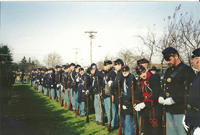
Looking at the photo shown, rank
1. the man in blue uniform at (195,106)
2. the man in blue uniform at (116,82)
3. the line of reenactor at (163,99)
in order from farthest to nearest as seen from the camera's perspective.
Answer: the man in blue uniform at (116,82) < the line of reenactor at (163,99) < the man in blue uniform at (195,106)

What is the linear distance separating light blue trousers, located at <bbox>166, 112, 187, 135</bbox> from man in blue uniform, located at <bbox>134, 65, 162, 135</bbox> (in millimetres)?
249

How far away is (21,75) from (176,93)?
27913 millimetres

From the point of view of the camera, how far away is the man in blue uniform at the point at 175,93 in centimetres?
325

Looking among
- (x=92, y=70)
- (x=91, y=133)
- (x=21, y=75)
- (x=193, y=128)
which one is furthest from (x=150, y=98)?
(x=21, y=75)

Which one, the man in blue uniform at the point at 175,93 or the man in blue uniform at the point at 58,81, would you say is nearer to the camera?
the man in blue uniform at the point at 175,93

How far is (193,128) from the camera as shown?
282 cm

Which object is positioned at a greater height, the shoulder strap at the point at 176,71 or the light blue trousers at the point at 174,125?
the shoulder strap at the point at 176,71

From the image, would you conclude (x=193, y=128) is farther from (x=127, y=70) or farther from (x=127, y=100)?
(x=127, y=70)

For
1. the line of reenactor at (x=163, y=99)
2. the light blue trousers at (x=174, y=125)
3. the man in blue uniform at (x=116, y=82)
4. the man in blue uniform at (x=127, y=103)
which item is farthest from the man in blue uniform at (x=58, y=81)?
the light blue trousers at (x=174, y=125)

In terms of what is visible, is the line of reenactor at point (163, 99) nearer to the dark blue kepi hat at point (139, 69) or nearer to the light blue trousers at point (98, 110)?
the dark blue kepi hat at point (139, 69)

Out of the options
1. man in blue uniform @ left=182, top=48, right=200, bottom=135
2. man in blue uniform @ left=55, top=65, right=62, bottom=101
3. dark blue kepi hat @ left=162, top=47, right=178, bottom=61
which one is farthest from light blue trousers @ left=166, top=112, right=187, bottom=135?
man in blue uniform @ left=55, top=65, right=62, bottom=101

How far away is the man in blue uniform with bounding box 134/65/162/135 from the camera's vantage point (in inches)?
141

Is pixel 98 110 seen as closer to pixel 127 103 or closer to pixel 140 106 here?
pixel 127 103

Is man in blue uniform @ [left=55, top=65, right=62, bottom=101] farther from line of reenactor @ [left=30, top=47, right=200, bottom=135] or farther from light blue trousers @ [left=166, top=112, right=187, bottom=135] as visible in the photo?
light blue trousers @ [left=166, top=112, right=187, bottom=135]
